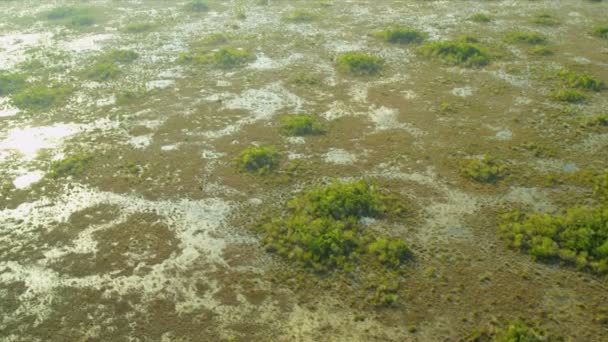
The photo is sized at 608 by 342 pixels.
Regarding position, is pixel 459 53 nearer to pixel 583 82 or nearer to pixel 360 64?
pixel 360 64

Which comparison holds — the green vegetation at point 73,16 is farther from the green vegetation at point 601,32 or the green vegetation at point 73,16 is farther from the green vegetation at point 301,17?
the green vegetation at point 601,32

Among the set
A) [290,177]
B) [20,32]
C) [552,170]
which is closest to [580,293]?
[552,170]

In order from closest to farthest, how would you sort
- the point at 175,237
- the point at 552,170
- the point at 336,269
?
1. the point at 336,269
2. the point at 175,237
3. the point at 552,170

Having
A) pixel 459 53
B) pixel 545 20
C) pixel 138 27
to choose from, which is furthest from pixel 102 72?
pixel 545 20

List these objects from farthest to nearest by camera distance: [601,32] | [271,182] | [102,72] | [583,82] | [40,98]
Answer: [601,32], [102,72], [40,98], [583,82], [271,182]

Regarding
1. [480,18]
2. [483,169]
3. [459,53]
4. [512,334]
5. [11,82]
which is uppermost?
[480,18]

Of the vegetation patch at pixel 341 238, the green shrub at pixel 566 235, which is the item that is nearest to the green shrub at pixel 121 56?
the vegetation patch at pixel 341 238

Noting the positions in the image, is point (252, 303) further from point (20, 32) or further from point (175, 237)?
point (20, 32)
